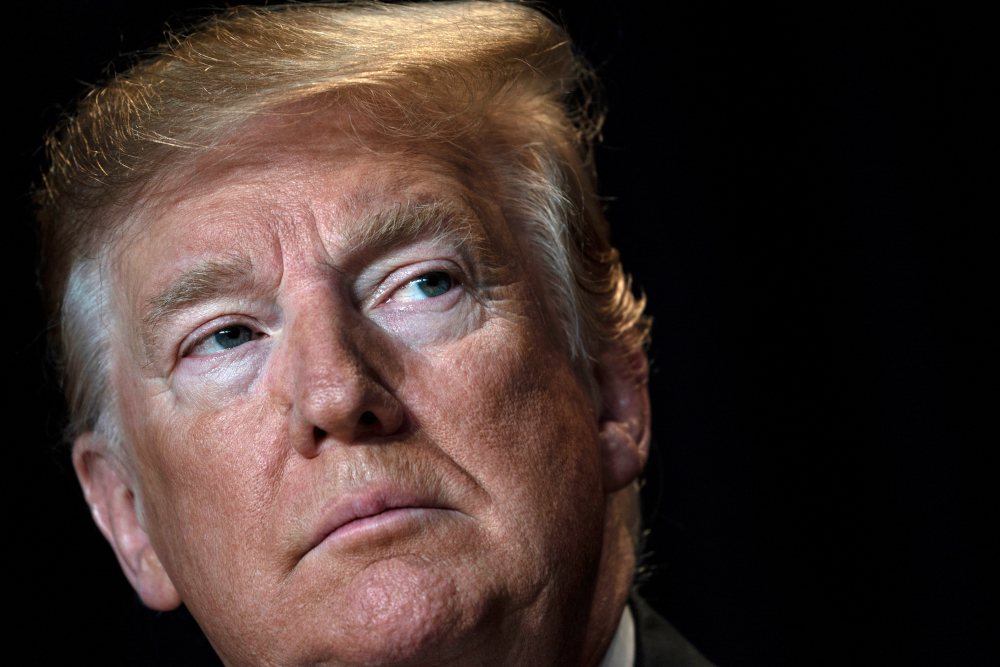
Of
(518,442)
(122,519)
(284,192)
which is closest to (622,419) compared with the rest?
(518,442)

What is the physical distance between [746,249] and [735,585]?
92 centimetres

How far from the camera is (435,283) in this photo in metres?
1.50

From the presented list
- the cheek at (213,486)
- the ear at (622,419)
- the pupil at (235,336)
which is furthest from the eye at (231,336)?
the ear at (622,419)

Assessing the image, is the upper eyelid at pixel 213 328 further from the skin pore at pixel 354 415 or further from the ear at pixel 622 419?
the ear at pixel 622 419

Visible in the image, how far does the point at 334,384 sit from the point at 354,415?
0.05 metres

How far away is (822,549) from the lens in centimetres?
251

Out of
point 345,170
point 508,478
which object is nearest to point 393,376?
point 508,478

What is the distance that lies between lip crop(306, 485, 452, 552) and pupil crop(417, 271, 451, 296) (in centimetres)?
34

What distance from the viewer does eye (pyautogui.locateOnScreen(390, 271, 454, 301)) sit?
1.48 meters

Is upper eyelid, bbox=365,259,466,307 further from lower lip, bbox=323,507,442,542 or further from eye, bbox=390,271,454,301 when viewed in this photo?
lower lip, bbox=323,507,442,542

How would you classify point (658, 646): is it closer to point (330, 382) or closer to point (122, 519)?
point (330, 382)

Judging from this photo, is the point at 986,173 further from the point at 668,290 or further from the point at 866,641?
the point at 866,641

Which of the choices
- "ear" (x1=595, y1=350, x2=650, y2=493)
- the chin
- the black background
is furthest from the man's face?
the black background

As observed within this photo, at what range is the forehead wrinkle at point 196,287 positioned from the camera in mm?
1432
